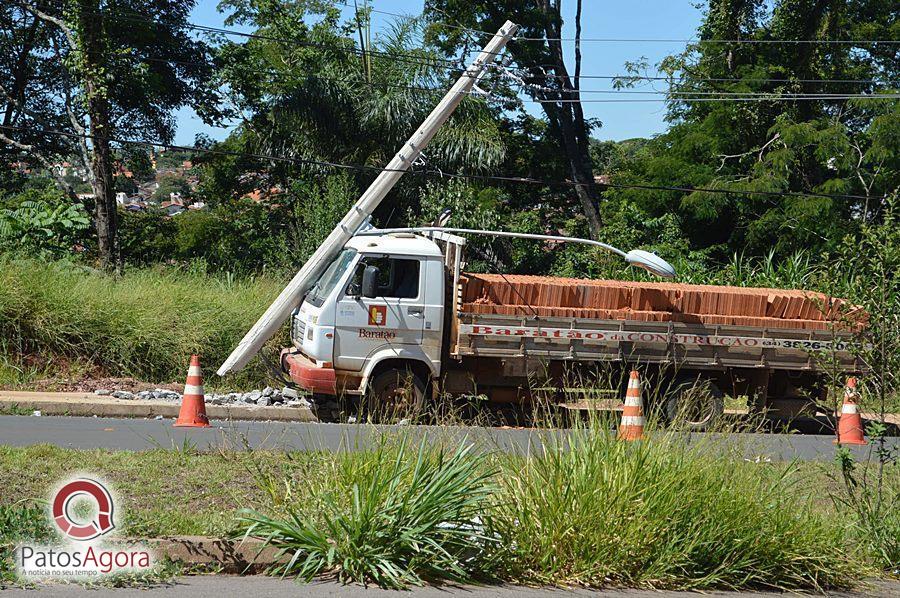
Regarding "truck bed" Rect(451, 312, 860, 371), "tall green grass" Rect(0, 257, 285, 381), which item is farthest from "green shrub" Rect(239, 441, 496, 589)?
"tall green grass" Rect(0, 257, 285, 381)

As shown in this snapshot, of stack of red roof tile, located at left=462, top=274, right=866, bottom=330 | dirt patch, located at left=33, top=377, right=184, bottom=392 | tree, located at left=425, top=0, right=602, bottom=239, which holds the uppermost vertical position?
tree, located at left=425, top=0, right=602, bottom=239

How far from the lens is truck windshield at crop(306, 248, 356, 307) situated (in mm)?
12734

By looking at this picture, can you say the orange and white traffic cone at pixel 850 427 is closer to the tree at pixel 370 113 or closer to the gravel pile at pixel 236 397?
the gravel pile at pixel 236 397

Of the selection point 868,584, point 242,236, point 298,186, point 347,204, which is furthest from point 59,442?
point 242,236

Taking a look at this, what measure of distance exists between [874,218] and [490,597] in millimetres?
20652

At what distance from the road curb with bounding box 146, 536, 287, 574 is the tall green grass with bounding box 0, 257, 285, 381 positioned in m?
9.50

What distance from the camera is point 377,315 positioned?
1245cm

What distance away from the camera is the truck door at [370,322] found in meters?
12.4

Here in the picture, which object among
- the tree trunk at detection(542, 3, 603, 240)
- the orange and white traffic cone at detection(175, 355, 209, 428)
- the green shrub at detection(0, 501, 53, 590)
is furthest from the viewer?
the tree trunk at detection(542, 3, 603, 240)

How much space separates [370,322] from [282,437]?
3.29 meters

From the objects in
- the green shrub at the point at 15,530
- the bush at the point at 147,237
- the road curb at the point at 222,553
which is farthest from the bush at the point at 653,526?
the bush at the point at 147,237

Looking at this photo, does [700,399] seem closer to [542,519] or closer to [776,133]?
[542,519]

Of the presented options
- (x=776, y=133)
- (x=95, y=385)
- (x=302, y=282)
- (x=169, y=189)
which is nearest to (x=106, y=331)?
(x=95, y=385)

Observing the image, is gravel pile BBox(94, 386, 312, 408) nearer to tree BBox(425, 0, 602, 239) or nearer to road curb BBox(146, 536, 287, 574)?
road curb BBox(146, 536, 287, 574)
